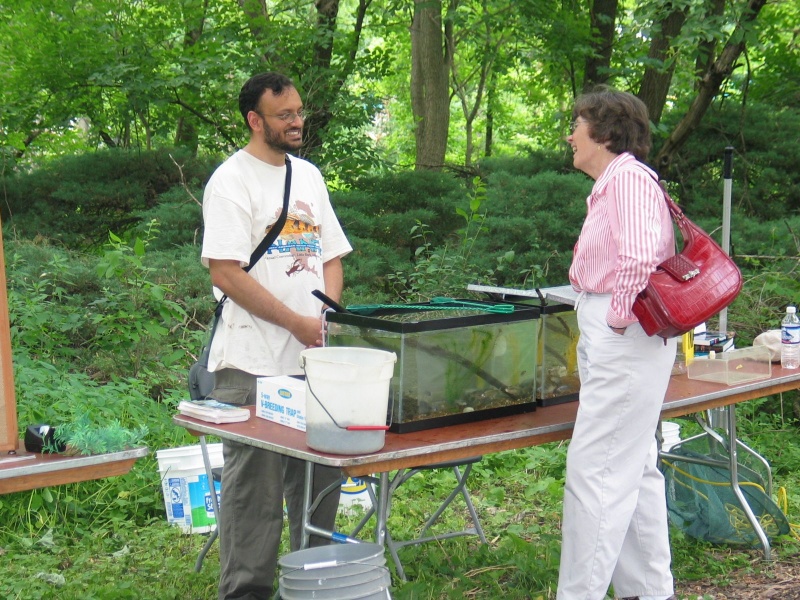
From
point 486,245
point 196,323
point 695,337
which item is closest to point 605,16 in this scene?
point 486,245

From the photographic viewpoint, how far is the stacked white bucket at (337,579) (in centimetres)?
272

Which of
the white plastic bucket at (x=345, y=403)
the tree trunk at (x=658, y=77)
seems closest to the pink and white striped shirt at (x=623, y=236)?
the white plastic bucket at (x=345, y=403)

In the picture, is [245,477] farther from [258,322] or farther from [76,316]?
[76,316]

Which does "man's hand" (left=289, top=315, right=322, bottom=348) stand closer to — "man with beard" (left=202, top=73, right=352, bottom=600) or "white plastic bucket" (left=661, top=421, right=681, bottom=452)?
"man with beard" (left=202, top=73, right=352, bottom=600)

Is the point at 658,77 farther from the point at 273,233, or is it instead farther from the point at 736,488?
the point at 273,233

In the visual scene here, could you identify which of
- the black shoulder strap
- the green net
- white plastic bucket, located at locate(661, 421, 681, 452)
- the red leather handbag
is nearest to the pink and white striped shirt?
the red leather handbag

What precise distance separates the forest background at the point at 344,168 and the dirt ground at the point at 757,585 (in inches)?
54.6

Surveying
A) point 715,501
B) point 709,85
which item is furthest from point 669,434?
point 709,85

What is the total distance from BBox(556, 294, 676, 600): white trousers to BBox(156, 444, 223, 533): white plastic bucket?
2.04 meters

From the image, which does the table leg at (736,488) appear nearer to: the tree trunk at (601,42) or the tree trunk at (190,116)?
the tree trunk at (601,42)

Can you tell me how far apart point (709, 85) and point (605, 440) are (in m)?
6.38

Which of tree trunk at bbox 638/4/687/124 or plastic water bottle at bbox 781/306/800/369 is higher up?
tree trunk at bbox 638/4/687/124

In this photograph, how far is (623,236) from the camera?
294cm

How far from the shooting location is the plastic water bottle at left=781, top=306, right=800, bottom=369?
165 inches
